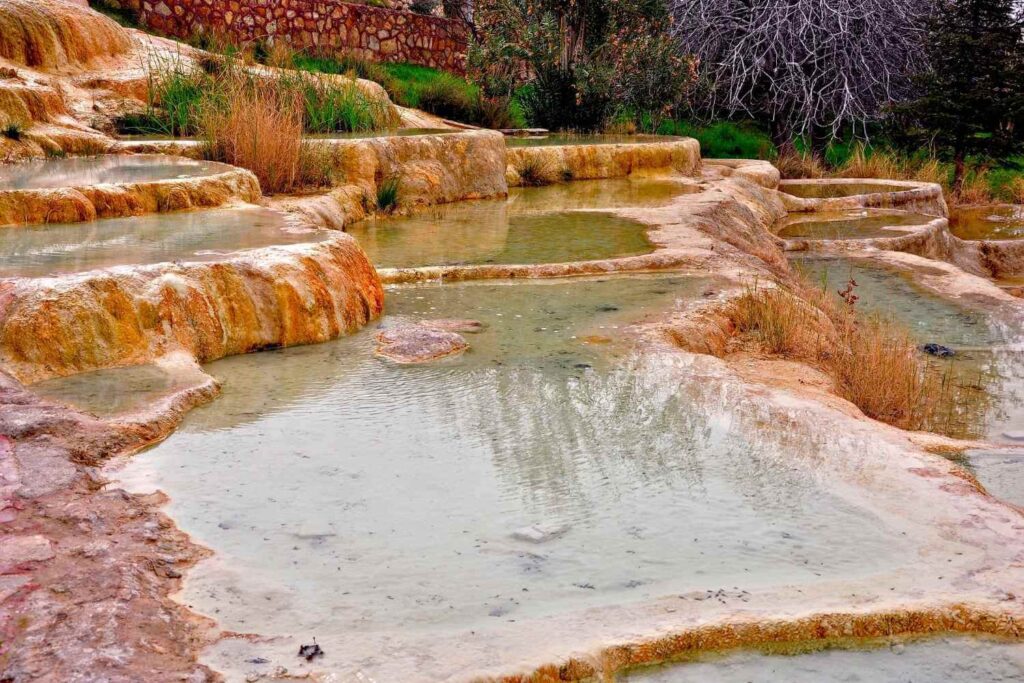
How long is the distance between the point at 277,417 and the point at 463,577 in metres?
1.33

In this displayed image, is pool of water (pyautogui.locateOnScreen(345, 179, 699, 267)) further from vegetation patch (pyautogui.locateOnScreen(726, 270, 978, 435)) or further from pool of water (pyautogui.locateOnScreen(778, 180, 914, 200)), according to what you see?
pool of water (pyautogui.locateOnScreen(778, 180, 914, 200))

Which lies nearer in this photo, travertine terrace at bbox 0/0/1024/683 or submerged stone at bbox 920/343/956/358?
travertine terrace at bbox 0/0/1024/683

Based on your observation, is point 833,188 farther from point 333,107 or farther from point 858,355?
point 858,355

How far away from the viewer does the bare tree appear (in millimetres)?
16609

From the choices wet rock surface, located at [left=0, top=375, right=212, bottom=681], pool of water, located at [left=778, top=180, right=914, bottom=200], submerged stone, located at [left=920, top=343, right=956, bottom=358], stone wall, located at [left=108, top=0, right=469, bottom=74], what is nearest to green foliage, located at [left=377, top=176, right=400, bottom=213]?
submerged stone, located at [left=920, top=343, right=956, bottom=358]

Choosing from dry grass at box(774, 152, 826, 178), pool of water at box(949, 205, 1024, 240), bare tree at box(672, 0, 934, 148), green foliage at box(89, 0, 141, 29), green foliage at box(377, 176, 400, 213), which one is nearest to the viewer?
green foliage at box(377, 176, 400, 213)

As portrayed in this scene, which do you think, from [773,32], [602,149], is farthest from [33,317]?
[773,32]

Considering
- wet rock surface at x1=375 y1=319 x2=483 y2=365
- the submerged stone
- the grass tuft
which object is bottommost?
the submerged stone

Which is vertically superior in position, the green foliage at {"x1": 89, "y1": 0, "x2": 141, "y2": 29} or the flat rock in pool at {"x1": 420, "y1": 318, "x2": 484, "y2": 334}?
the green foliage at {"x1": 89, "y1": 0, "x2": 141, "y2": 29}

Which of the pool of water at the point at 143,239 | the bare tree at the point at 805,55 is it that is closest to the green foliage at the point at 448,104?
the bare tree at the point at 805,55

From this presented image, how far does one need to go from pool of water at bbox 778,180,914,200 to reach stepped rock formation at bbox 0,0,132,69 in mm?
7505

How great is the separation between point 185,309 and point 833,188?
10.1 meters

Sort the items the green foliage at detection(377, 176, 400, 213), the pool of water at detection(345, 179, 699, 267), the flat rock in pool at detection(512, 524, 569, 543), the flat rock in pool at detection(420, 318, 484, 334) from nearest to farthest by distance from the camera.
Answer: the flat rock in pool at detection(512, 524, 569, 543), the flat rock in pool at detection(420, 318, 484, 334), the pool of water at detection(345, 179, 699, 267), the green foliage at detection(377, 176, 400, 213)

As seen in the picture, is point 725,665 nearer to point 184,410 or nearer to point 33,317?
point 184,410
